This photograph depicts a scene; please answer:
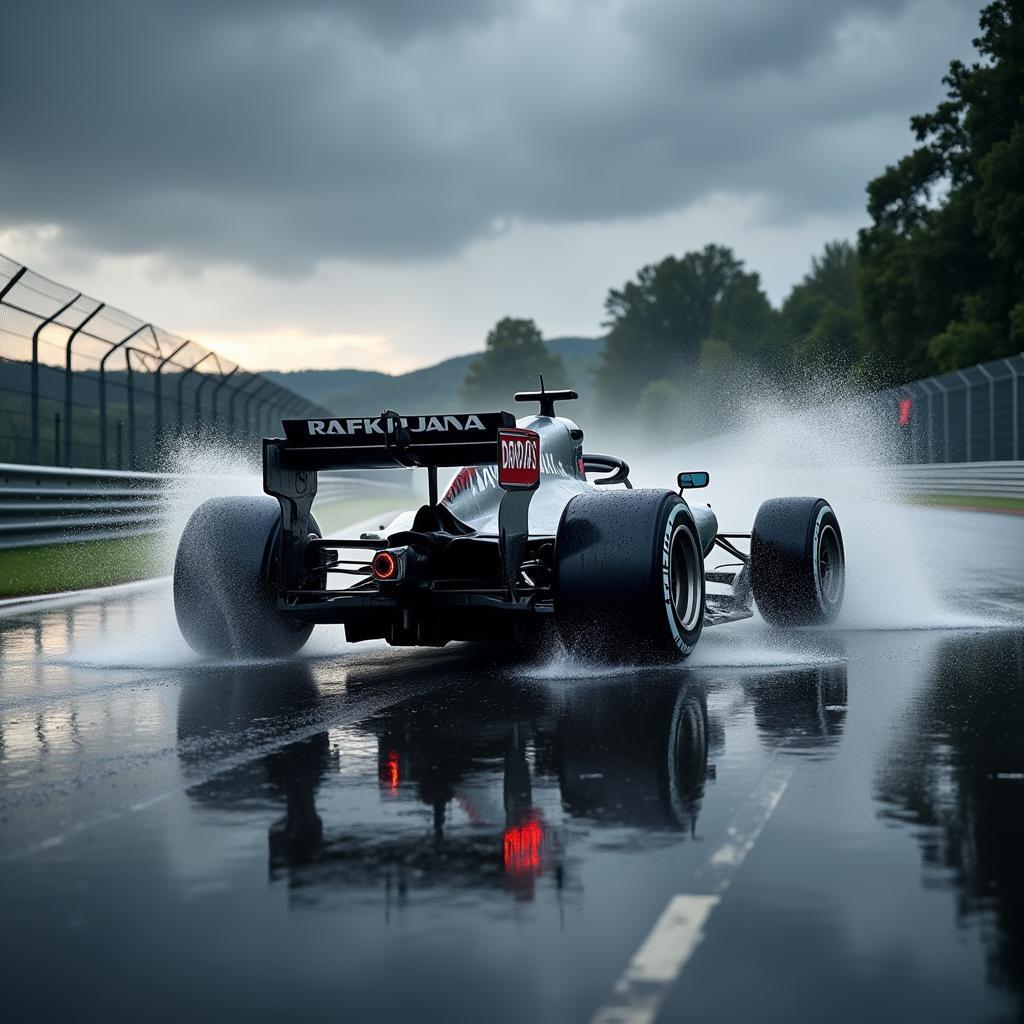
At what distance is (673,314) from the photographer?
162250mm

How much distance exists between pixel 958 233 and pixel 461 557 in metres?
56.3

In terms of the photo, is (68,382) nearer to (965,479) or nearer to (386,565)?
(386,565)

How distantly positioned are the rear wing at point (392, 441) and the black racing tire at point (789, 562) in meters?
2.51

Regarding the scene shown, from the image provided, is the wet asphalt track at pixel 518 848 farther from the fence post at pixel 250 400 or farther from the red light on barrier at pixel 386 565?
the fence post at pixel 250 400

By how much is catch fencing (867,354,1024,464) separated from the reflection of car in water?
111ft

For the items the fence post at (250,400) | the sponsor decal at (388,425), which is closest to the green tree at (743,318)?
the fence post at (250,400)

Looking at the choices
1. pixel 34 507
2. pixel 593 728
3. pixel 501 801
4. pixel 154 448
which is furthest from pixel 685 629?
pixel 154 448

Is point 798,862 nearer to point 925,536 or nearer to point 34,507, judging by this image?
point 34,507

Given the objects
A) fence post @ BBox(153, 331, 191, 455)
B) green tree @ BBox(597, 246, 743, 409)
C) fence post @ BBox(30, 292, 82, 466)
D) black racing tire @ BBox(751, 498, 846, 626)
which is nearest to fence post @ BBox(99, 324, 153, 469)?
fence post @ BBox(153, 331, 191, 455)

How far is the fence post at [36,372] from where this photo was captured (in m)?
20.3

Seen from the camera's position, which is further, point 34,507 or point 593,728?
point 34,507

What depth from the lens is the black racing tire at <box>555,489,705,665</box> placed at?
8852 mm

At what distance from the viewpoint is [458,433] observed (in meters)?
9.30

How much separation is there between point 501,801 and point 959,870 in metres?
1.61
